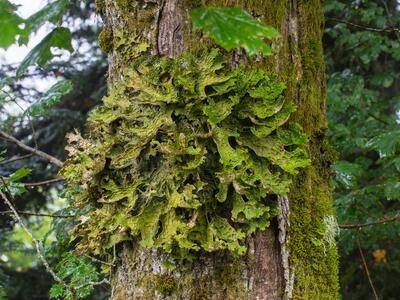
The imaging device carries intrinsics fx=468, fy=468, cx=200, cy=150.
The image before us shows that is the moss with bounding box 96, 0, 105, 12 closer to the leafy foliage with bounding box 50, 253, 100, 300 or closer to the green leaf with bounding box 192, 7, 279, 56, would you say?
the green leaf with bounding box 192, 7, 279, 56

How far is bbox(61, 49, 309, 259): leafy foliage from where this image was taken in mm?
1060

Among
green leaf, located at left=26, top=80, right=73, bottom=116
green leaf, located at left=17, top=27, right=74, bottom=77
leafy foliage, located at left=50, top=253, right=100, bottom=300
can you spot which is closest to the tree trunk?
green leaf, located at left=17, top=27, right=74, bottom=77

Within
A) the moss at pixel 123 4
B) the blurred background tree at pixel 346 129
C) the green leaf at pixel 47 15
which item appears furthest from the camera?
the blurred background tree at pixel 346 129

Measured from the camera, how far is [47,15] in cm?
112

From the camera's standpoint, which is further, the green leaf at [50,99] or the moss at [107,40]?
the green leaf at [50,99]

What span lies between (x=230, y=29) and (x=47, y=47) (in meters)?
0.71

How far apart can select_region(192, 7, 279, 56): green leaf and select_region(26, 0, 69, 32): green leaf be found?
1.40 feet

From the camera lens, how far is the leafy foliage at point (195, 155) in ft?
3.48

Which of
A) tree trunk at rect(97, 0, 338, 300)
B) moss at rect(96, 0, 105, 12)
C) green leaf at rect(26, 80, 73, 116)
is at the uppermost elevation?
green leaf at rect(26, 80, 73, 116)

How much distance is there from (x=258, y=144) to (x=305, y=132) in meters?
0.19

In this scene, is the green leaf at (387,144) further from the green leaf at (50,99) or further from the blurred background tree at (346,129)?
the green leaf at (50,99)

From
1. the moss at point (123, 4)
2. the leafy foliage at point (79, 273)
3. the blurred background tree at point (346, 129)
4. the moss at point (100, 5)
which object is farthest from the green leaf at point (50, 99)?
the moss at point (123, 4)

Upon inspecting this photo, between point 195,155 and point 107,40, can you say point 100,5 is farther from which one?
point 195,155

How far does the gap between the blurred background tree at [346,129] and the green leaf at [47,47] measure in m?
0.98
